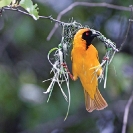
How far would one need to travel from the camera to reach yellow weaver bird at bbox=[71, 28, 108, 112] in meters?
2.73

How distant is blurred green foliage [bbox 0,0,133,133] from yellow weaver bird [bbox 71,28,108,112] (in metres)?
1.41

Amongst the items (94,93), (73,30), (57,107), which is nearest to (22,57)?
(57,107)

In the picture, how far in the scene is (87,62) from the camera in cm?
290

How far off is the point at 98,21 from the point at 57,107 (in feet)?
3.42

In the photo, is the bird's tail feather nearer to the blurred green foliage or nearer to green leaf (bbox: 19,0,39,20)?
green leaf (bbox: 19,0,39,20)

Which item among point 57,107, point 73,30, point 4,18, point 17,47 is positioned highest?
point 73,30

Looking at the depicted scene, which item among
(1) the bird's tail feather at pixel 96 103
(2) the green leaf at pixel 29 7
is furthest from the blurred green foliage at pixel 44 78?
(2) the green leaf at pixel 29 7

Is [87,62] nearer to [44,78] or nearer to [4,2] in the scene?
[4,2]

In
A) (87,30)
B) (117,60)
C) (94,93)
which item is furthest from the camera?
(117,60)

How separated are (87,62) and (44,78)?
7.81 ft

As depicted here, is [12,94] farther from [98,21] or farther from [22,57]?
[98,21]

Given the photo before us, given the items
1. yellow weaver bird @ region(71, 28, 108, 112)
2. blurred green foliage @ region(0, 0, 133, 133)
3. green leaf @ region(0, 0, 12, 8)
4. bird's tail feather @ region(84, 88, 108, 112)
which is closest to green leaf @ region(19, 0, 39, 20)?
green leaf @ region(0, 0, 12, 8)

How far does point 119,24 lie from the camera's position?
5.28 meters

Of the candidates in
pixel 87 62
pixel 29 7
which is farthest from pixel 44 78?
pixel 29 7
